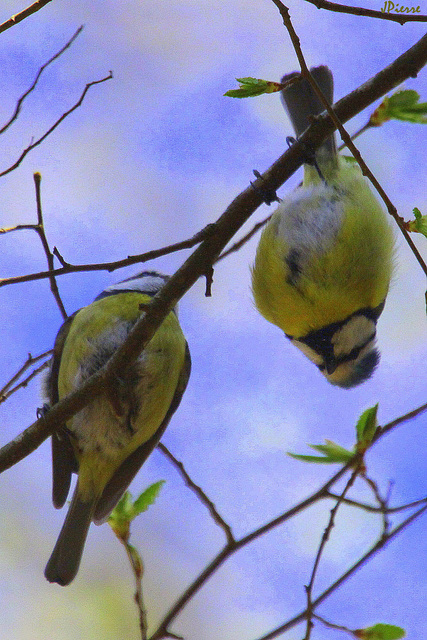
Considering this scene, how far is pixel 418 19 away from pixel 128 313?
1.17 meters

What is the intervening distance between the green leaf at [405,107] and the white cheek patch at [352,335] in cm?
78

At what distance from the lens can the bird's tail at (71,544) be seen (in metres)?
1.86

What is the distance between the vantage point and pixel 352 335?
1974mm

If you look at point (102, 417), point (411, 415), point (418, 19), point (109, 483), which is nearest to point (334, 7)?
point (418, 19)

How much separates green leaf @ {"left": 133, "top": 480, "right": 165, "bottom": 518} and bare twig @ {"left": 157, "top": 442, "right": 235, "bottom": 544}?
51mm

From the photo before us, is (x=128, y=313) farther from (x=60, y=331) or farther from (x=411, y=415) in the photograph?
(x=411, y=415)

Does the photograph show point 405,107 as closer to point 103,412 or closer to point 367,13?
point 367,13

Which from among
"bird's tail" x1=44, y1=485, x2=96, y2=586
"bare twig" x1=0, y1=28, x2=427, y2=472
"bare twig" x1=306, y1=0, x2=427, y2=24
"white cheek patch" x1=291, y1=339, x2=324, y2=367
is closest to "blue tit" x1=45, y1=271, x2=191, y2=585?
"bird's tail" x1=44, y1=485, x2=96, y2=586

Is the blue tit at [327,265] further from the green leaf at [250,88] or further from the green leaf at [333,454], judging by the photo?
the green leaf at [333,454]

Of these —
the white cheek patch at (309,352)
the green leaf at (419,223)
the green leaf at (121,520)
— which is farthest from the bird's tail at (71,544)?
the green leaf at (419,223)

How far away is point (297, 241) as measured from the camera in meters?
1.85

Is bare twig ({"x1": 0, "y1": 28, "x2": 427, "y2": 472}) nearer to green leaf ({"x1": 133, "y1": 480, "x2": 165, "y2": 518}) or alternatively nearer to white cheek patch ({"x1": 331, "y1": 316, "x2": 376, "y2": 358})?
green leaf ({"x1": 133, "y1": 480, "x2": 165, "y2": 518})

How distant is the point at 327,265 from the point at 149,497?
79 cm

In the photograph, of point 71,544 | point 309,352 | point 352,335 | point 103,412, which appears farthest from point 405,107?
point 71,544
